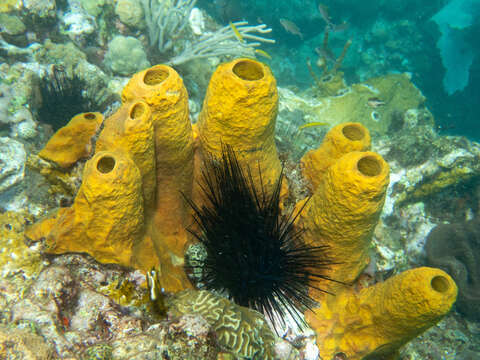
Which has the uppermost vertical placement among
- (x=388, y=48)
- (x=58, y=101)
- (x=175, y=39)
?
(x=175, y=39)

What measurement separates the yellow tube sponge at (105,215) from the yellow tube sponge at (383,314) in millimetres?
1945

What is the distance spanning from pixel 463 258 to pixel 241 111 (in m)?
5.60

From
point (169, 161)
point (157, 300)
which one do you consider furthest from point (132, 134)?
point (157, 300)

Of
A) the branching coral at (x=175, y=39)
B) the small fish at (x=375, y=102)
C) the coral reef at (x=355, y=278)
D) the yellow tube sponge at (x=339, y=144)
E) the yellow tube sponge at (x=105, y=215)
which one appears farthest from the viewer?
the small fish at (x=375, y=102)

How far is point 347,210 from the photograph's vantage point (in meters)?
2.20

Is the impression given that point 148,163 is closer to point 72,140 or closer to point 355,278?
point 72,140

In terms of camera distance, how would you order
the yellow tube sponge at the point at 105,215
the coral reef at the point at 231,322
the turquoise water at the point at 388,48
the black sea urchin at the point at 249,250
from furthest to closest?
the turquoise water at the point at 388,48 → the black sea urchin at the point at 249,250 → the coral reef at the point at 231,322 → the yellow tube sponge at the point at 105,215

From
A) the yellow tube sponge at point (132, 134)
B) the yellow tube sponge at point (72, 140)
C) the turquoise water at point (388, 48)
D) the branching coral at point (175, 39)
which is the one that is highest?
the yellow tube sponge at point (132, 134)

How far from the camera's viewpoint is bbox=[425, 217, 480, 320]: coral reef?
518 cm

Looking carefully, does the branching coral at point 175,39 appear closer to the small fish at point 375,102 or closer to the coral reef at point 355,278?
the small fish at point 375,102

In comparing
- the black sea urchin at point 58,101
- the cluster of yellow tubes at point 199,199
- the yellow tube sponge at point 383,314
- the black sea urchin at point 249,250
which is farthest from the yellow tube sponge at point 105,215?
the black sea urchin at point 58,101

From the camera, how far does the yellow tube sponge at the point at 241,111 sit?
2014 mm

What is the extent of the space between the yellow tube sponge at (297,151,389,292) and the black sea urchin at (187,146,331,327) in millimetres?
134

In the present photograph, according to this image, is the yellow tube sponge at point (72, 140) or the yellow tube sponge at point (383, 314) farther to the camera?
the yellow tube sponge at point (72, 140)
